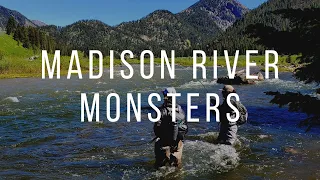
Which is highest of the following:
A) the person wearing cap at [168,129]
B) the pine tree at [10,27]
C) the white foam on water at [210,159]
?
the pine tree at [10,27]

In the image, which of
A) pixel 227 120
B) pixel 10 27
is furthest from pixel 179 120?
pixel 10 27

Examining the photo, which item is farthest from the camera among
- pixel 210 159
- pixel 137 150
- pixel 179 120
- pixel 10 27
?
pixel 10 27

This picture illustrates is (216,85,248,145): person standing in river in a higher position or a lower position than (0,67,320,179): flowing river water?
higher

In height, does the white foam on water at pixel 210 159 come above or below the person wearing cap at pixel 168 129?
below

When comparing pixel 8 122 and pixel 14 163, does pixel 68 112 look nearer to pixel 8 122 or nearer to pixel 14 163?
pixel 8 122

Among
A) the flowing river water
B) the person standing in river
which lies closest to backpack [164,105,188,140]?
the flowing river water

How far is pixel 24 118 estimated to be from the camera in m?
22.6

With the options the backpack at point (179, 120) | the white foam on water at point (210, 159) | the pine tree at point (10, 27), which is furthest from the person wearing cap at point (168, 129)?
the pine tree at point (10, 27)

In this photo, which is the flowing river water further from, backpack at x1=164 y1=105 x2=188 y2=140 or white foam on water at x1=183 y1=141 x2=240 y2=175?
backpack at x1=164 y1=105 x2=188 y2=140

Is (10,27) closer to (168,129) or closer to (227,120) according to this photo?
(227,120)

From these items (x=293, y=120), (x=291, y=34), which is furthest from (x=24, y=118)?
(x=291, y=34)

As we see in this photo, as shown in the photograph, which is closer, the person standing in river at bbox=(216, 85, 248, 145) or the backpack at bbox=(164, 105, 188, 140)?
the backpack at bbox=(164, 105, 188, 140)

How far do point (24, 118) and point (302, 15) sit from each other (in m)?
20.3

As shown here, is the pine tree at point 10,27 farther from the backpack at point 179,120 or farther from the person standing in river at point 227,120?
the backpack at point 179,120
